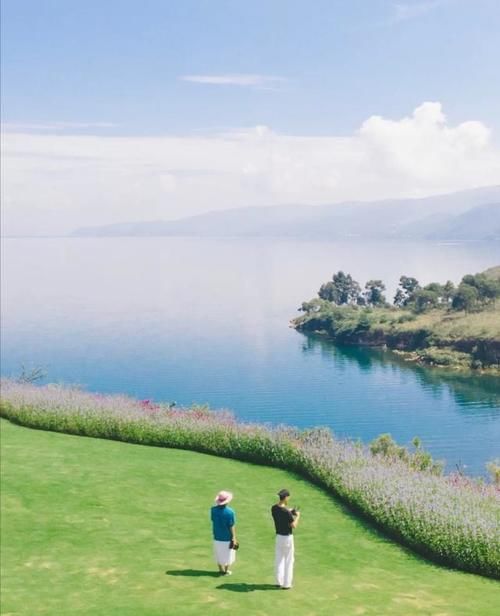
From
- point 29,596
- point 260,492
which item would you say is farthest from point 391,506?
point 29,596

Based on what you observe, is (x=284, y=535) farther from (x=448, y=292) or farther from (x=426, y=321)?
(x=448, y=292)

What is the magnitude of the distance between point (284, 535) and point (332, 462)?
9.25 m

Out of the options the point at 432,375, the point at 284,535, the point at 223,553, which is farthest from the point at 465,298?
the point at 284,535

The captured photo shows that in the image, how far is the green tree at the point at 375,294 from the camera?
152 metres

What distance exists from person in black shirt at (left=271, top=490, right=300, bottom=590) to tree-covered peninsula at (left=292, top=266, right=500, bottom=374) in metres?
92.9

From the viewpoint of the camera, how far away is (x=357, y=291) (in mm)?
158375

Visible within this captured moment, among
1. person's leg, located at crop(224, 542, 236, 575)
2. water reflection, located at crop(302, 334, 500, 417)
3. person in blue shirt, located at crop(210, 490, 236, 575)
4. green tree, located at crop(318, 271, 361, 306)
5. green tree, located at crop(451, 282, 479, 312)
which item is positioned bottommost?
water reflection, located at crop(302, 334, 500, 417)

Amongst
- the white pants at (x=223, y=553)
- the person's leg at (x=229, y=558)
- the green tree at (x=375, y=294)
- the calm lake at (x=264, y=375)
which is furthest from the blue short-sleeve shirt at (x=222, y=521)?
the green tree at (x=375, y=294)

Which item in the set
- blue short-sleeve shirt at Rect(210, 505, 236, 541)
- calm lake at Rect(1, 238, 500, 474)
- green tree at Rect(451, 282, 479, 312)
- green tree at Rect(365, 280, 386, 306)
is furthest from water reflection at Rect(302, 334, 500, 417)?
blue short-sleeve shirt at Rect(210, 505, 236, 541)

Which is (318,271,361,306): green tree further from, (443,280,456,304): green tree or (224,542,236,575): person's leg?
(224,542,236,575): person's leg

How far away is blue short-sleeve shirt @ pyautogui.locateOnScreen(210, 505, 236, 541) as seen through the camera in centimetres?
1188

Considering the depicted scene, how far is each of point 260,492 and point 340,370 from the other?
277 ft

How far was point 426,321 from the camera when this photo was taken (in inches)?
4796

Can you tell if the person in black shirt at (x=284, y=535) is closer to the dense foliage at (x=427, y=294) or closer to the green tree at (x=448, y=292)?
the dense foliage at (x=427, y=294)
